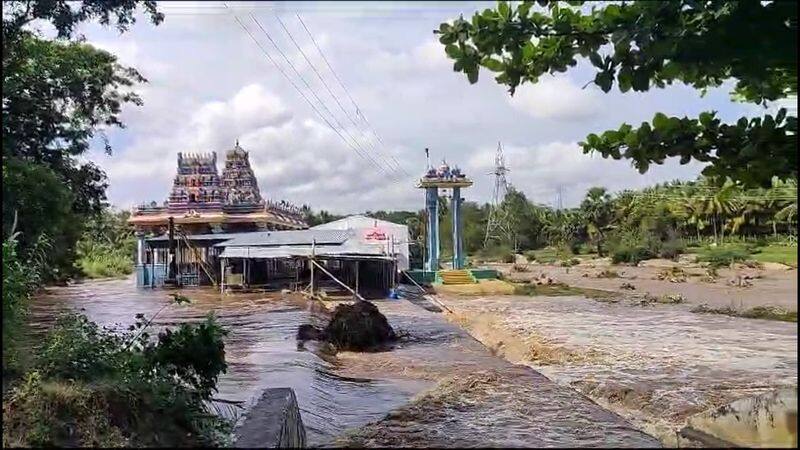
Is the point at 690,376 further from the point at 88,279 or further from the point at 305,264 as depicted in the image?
the point at 88,279

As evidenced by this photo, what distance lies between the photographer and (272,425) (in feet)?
14.4

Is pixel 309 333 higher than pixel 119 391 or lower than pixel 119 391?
lower

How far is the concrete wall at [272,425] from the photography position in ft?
13.0

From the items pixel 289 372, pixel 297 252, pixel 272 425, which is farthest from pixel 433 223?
pixel 272 425

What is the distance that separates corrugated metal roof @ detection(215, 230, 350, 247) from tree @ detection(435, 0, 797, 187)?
22.4 metres

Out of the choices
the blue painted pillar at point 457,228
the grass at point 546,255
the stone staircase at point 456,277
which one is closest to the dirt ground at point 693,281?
the grass at point 546,255

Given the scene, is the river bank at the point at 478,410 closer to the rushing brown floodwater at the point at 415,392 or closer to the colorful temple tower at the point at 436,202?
the rushing brown floodwater at the point at 415,392

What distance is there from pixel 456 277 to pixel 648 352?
62.5 ft

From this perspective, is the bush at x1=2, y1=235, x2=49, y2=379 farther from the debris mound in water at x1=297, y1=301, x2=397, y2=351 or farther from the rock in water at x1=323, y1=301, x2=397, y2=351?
the rock in water at x1=323, y1=301, x2=397, y2=351

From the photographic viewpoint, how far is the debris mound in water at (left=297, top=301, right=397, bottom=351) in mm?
15266

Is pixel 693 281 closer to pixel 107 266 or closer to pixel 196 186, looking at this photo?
pixel 196 186

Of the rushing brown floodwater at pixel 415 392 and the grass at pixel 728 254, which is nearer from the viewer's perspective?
the rushing brown floodwater at pixel 415 392

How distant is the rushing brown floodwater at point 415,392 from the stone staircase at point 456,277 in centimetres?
1507

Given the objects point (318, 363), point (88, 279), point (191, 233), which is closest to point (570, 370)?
point (318, 363)
